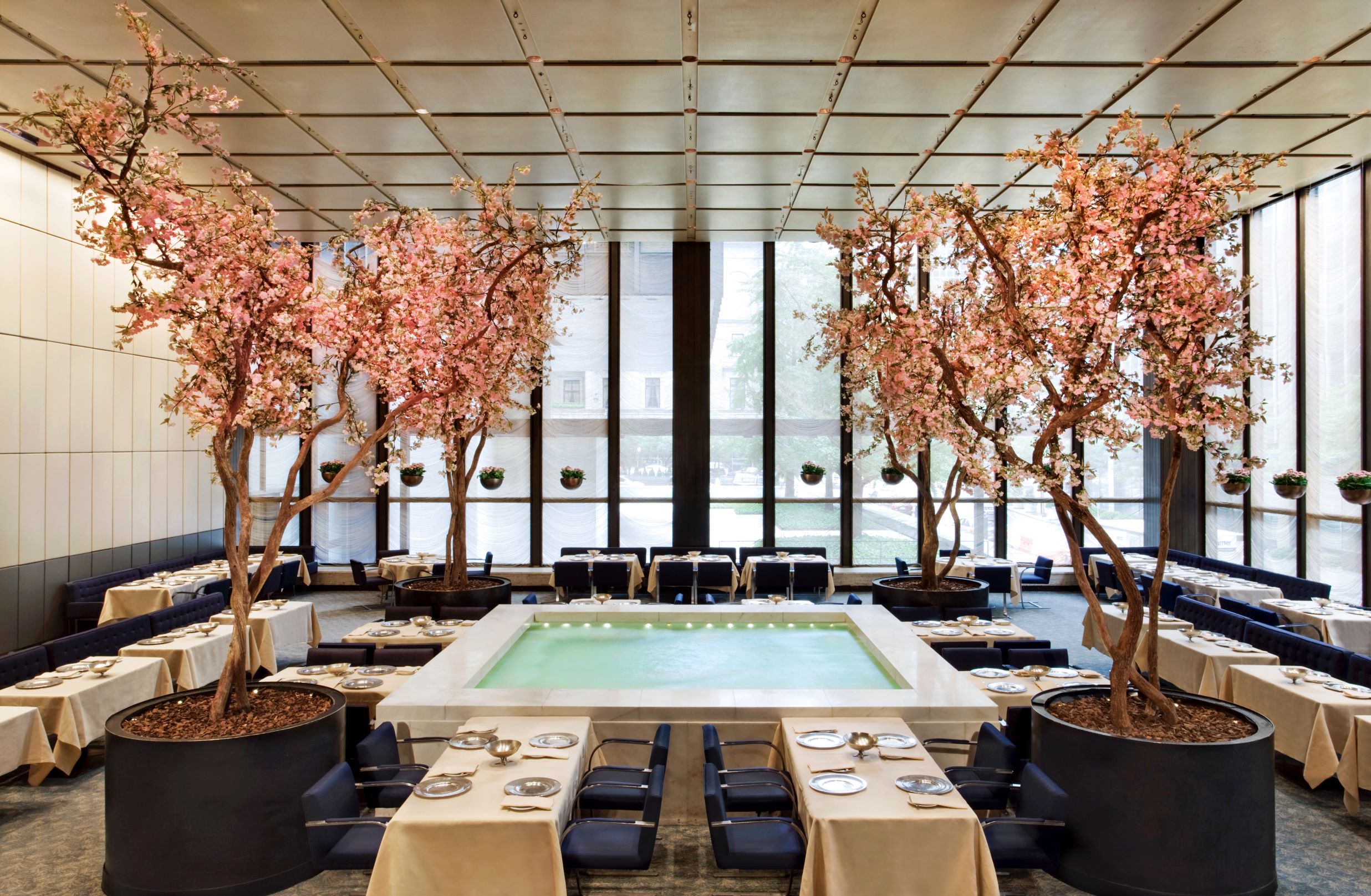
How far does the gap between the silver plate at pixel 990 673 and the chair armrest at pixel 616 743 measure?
2464 mm

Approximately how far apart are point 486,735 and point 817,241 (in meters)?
9.90

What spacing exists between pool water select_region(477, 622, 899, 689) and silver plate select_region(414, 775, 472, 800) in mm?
1758

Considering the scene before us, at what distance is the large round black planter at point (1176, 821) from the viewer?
3.87 metres

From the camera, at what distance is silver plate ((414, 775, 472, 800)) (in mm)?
3688

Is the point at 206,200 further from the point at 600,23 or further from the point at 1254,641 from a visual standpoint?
the point at 1254,641

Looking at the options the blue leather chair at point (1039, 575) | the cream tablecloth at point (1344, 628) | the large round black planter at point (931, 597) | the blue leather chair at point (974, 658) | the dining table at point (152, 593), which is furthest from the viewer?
the blue leather chair at point (1039, 575)

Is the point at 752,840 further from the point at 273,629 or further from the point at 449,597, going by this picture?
the point at 273,629

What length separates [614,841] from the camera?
3809mm

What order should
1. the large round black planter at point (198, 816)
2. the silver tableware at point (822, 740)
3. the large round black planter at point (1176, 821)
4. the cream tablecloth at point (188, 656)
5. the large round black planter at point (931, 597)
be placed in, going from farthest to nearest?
1. the large round black planter at point (931, 597)
2. the cream tablecloth at point (188, 656)
3. the silver tableware at point (822, 740)
4. the large round black planter at point (198, 816)
5. the large round black planter at point (1176, 821)

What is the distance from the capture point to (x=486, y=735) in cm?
443

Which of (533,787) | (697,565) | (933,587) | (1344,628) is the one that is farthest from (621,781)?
(1344,628)

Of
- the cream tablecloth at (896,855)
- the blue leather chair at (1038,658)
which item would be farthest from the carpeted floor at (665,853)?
the blue leather chair at (1038,658)

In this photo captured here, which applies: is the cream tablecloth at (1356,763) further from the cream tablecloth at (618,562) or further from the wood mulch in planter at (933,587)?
the cream tablecloth at (618,562)

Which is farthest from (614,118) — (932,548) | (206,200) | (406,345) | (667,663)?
(932,548)
